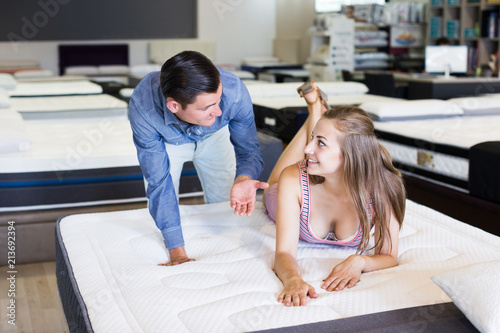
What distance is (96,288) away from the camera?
1536 mm

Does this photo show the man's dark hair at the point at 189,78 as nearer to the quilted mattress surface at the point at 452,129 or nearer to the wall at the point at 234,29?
the quilted mattress surface at the point at 452,129

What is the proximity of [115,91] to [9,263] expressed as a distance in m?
2.95

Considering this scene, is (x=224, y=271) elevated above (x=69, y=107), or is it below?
below

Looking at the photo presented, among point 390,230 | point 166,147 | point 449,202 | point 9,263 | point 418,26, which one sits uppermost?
point 418,26

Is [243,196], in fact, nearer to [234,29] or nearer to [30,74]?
[30,74]

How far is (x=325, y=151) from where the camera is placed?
1.58 meters

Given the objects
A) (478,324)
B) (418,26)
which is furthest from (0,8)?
(478,324)

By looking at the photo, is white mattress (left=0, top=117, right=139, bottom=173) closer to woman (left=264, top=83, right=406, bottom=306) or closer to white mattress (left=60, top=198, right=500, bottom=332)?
white mattress (left=60, top=198, right=500, bottom=332)

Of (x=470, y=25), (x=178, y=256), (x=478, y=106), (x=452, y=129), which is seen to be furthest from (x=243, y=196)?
(x=470, y=25)

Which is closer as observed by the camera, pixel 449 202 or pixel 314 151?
pixel 314 151

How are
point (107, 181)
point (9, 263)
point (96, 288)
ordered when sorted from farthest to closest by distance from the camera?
point (107, 181), point (9, 263), point (96, 288)

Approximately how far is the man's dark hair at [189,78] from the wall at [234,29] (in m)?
6.67

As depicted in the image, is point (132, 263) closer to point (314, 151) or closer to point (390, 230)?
point (314, 151)

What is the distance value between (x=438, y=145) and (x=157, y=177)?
171 centimetres
